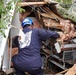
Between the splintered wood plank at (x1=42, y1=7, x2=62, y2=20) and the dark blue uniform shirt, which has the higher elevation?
the splintered wood plank at (x1=42, y1=7, x2=62, y2=20)

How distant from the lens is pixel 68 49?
7.44 m

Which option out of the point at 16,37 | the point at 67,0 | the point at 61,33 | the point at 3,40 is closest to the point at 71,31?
the point at 61,33

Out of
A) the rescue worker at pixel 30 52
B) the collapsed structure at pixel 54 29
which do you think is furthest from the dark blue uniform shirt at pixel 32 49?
the collapsed structure at pixel 54 29

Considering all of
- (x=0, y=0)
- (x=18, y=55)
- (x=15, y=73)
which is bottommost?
(x=15, y=73)

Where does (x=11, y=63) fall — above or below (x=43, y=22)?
below

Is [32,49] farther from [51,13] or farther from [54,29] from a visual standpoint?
[51,13]

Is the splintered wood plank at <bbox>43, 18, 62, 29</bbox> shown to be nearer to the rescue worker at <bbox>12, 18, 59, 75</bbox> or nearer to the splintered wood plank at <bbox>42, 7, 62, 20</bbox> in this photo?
the splintered wood plank at <bbox>42, 7, 62, 20</bbox>

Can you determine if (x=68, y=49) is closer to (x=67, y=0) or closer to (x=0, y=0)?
(x=0, y=0)

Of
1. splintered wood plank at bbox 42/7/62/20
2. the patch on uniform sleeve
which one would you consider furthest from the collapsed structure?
the patch on uniform sleeve

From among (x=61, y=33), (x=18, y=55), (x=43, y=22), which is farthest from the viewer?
(x=43, y=22)

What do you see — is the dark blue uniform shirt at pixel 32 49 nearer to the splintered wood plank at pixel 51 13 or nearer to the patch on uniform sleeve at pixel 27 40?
the patch on uniform sleeve at pixel 27 40

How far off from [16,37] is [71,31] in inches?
59.6

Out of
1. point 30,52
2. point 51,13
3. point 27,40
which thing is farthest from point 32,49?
point 51,13

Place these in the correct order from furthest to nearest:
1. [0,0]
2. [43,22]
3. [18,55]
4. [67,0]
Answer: [67,0] → [43,22] → [18,55] → [0,0]
